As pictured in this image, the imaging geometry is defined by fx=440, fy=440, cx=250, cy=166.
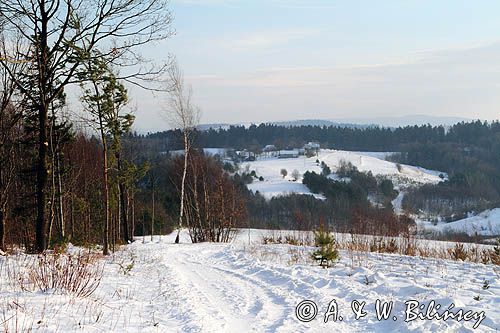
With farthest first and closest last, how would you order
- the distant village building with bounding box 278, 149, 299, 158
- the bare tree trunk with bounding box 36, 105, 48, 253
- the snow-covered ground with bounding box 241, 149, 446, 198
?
1. the distant village building with bounding box 278, 149, 299, 158
2. the snow-covered ground with bounding box 241, 149, 446, 198
3. the bare tree trunk with bounding box 36, 105, 48, 253

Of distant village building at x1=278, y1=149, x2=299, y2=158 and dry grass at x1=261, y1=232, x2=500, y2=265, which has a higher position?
distant village building at x1=278, y1=149, x2=299, y2=158

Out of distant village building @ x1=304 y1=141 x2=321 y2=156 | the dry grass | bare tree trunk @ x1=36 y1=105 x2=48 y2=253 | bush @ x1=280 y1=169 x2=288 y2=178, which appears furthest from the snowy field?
distant village building @ x1=304 y1=141 x2=321 y2=156

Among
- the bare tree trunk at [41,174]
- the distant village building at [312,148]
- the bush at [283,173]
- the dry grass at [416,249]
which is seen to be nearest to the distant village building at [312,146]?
the distant village building at [312,148]

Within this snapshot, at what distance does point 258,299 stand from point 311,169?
316ft

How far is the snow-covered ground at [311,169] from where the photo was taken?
8681 cm

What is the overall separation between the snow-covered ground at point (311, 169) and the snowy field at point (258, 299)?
227 feet

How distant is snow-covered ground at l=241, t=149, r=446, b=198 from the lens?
8681 cm

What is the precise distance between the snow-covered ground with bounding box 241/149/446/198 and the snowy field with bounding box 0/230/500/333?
69.1 metres

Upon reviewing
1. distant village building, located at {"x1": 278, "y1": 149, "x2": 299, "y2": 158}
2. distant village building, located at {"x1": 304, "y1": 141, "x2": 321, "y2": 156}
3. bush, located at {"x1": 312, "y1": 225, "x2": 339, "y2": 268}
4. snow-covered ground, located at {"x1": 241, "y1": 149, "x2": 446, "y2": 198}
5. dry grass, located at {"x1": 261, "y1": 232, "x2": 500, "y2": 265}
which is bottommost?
snow-covered ground, located at {"x1": 241, "y1": 149, "x2": 446, "y2": 198}

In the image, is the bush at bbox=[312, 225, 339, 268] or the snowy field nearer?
the snowy field

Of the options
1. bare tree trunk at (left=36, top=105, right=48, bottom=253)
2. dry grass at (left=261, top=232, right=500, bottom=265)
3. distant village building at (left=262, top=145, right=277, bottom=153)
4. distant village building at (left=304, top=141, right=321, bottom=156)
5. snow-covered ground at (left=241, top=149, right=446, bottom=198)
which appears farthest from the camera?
distant village building at (left=262, top=145, right=277, bottom=153)

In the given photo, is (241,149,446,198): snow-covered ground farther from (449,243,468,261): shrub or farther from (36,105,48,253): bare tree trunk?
(36,105,48,253): bare tree trunk

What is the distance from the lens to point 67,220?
29.5 m

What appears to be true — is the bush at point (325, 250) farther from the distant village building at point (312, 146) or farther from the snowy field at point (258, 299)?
the distant village building at point (312, 146)
